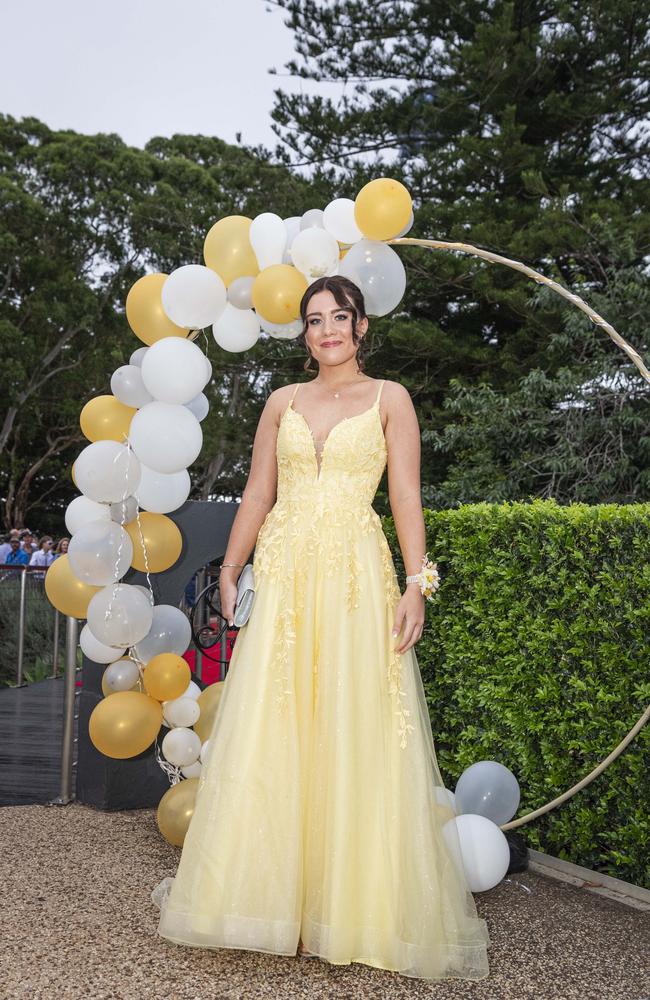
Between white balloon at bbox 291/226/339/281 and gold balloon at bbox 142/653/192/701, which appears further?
gold balloon at bbox 142/653/192/701

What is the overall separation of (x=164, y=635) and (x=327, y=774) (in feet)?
5.47

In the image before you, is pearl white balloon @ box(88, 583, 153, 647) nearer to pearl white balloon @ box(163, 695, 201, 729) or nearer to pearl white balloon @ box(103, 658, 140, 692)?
pearl white balloon @ box(103, 658, 140, 692)

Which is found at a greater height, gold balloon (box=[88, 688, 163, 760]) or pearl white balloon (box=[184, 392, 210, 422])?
pearl white balloon (box=[184, 392, 210, 422])

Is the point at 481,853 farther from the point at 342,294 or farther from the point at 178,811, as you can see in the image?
the point at 342,294

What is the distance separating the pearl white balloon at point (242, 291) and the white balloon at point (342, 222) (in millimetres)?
430

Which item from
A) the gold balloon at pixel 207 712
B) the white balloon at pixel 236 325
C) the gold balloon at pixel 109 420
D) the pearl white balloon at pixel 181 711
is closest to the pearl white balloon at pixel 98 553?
the gold balloon at pixel 109 420

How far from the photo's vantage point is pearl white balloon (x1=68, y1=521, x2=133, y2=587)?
12.5 ft

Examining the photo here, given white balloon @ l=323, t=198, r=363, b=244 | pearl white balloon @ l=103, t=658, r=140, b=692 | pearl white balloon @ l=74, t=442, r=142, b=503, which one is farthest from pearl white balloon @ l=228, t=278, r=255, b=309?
pearl white balloon @ l=103, t=658, r=140, b=692

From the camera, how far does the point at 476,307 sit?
1273cm

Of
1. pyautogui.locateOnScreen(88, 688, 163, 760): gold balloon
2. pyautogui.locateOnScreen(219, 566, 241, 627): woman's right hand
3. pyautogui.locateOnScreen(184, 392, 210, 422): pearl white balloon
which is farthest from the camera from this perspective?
pyautogui.locateOnScreen(184, 392, 210, 422): pearl white balloon

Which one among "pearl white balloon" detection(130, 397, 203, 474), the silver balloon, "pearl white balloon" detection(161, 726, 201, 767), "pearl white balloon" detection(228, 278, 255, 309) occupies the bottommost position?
the silver balloon

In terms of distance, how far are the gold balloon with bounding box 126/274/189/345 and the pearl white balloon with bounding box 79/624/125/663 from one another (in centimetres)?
140

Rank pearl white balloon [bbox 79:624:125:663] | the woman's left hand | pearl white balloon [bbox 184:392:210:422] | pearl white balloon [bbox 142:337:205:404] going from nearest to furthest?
the woman's left hand < pearl white balloon [bbox 142:337:205:404] < pearl white balloon [bbox 79:624:125:663] < pearl white balloon [bbox 184:392:210:422]

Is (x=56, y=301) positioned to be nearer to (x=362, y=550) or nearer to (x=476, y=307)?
(x=476, y=307)
